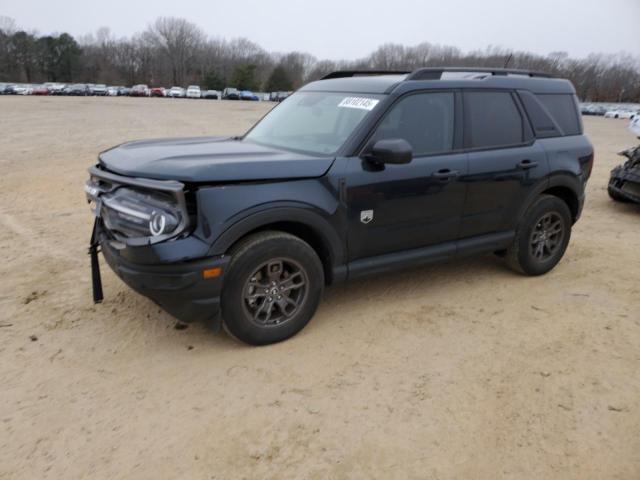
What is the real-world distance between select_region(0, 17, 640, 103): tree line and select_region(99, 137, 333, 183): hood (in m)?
77.6

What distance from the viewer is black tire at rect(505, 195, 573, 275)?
5.04m

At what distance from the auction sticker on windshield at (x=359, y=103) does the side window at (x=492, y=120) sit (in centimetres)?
94

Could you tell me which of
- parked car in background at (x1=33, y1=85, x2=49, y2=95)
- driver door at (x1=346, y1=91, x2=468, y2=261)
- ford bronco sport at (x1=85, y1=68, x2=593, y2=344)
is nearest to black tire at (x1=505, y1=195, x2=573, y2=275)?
ford bronco sport at (x1=85, y1=68, x2=593, y2=344)

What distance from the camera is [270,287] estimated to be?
3658 millimetres

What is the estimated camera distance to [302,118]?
4.55 metres

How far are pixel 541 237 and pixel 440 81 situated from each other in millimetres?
2021

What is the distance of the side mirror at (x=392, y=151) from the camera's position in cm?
366

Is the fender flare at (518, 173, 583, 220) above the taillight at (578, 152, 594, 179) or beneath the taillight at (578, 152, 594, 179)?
beneath

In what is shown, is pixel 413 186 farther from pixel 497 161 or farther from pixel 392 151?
pixel 497 161

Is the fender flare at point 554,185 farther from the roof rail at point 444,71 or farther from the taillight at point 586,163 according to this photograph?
the roof rail at point 444,71

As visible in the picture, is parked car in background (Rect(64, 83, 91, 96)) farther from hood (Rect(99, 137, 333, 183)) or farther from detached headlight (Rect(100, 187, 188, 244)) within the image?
detached headlight (Rect(100, 187, 188, 244))

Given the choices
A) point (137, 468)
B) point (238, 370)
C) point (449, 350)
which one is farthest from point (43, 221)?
point (449, 350)

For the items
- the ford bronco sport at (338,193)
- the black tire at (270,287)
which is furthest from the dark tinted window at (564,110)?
the black tire at (270,287)

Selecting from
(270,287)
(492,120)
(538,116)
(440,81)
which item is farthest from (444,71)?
(270,287)
